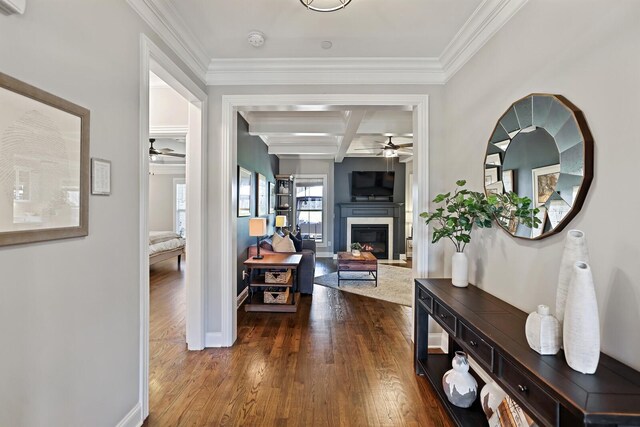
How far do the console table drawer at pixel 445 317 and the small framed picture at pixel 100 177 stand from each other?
6.71ft

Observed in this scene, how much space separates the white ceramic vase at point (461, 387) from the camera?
190 centimetres

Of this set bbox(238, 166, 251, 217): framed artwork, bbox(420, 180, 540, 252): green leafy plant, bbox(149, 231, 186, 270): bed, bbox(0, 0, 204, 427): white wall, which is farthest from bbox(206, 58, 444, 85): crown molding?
bbox(149, 231, 186, 270): bed

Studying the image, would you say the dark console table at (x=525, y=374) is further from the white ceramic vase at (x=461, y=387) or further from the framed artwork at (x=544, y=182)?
the framed artwork at (x=544, y=182)

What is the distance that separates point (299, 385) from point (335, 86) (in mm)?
2579

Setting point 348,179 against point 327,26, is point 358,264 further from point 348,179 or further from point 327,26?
point 327,26

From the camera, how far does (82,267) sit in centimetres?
141

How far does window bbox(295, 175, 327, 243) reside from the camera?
816 cm

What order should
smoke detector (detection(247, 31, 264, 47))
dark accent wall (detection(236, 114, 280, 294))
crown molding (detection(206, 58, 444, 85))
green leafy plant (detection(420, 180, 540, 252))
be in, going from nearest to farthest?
1. green leafy plant (detection(420, 180, 540, 252))
2. smoke detector (detection(247, 31, 264, 47))
3. crown molding (detection(206, 58, 444, 85))
4. dark accent wall (detection(236, 114, 280, 294))

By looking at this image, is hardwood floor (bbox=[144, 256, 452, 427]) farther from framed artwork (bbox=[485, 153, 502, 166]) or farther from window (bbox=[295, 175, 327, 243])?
window (bbox=[295, 175, 327, 243])

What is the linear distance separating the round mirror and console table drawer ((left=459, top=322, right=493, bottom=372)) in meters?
0.63

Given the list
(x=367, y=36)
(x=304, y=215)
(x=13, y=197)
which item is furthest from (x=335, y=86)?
Result: (x=304, y=215)

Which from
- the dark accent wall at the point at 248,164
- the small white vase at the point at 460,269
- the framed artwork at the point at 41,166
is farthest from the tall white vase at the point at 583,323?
the dark accent wall at the point at 248,164

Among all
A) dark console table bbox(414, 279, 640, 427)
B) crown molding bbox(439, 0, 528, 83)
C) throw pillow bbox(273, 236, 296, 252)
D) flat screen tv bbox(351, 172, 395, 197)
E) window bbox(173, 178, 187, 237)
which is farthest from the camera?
window bbox(173, 178, 187, 237)

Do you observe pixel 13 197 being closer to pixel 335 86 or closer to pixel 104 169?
pixel 104 169
